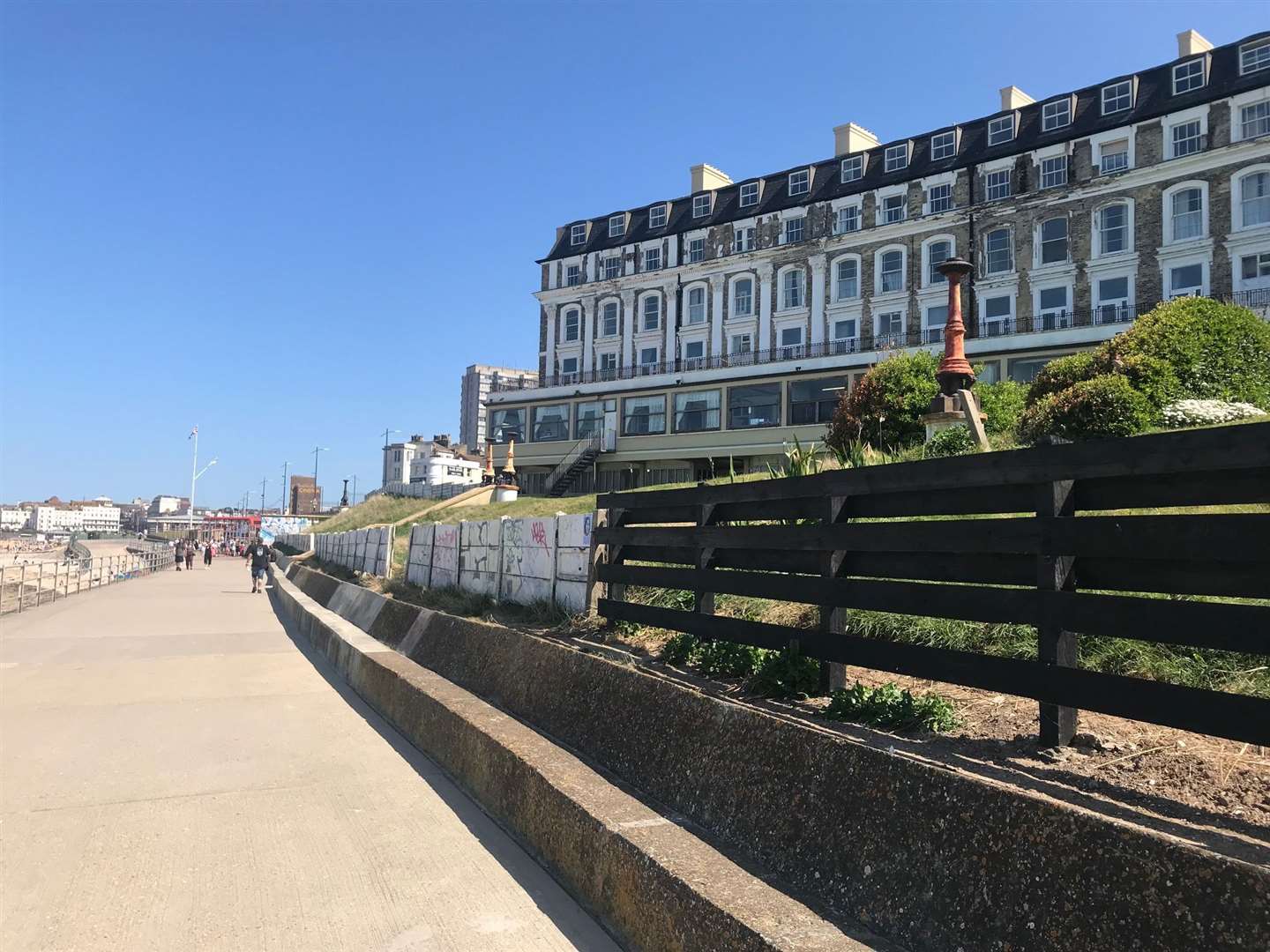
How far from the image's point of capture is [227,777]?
22.2 feet

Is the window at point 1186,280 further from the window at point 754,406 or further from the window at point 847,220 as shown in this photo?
the window at point 754,406

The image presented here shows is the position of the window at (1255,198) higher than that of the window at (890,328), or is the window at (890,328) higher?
the window at (1255,198)

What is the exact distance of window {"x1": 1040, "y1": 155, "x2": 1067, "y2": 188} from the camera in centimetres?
4175

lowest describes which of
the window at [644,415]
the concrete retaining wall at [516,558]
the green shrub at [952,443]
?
the concrete retaining wall at [516,558]

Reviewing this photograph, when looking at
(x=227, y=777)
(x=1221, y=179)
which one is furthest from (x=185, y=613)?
(x=1221, y=179)

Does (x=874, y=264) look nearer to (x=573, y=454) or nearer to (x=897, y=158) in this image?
(x=897, y=158)

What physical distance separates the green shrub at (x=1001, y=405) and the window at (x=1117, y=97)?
31013mm

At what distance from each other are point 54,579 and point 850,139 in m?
44.8

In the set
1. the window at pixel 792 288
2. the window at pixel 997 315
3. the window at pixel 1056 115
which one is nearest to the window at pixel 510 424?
the window at pixel 792 288

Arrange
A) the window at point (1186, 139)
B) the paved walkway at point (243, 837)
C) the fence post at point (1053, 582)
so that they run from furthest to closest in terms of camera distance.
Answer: the window at point (1186, 139)
the paved walkway at point (243, 837)
the fence post at point (1053, 582)

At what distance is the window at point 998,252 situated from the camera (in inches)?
1702

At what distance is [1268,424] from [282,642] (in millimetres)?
16116

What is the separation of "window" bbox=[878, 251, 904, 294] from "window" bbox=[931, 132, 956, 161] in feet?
17.5

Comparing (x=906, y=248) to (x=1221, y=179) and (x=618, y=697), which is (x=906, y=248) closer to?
(x=1221, y=179)
